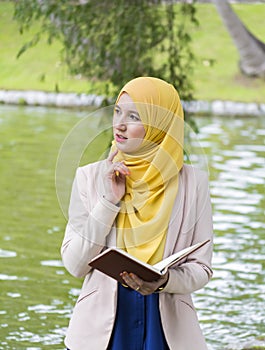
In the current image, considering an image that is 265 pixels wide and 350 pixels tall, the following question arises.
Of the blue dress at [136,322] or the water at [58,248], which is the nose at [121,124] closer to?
the water at [58,248]

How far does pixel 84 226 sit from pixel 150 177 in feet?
0.76

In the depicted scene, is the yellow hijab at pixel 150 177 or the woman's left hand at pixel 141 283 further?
the yellow hijab at pixel 150 177

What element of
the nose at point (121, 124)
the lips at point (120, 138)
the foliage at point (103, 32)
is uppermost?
the nose at point (121, 124)

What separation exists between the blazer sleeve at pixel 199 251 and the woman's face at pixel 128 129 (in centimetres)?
23

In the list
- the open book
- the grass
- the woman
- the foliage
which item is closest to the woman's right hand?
the woman

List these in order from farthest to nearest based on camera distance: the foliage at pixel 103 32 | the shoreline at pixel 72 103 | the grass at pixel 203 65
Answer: the grass at pixel 203 65 → the shoreline at pixel 72 103 → the foliage at pixel 103 32

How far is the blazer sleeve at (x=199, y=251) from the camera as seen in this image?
2.77m

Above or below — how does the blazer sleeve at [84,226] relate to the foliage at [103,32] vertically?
above

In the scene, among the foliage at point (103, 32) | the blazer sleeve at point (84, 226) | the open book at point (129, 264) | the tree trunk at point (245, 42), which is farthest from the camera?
the tree trunk at point (245, 42)

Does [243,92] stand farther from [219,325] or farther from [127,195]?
[127,195]

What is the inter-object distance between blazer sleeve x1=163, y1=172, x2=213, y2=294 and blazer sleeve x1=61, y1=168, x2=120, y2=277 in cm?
22

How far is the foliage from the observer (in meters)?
8.05

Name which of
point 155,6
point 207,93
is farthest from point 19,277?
point 207,93

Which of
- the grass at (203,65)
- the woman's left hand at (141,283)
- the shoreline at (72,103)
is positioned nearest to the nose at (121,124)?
the woman's left hand at (141,283)
